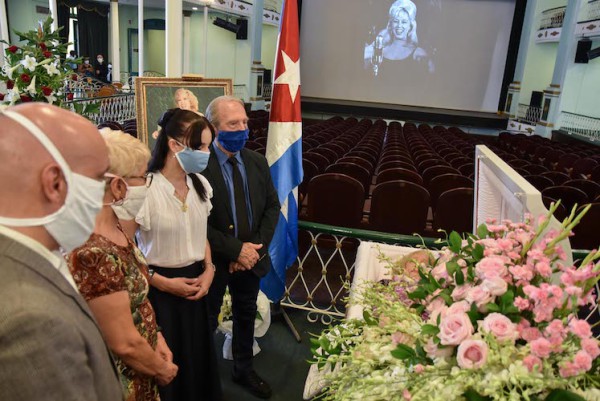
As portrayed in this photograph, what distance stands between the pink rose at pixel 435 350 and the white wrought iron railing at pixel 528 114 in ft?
59.2

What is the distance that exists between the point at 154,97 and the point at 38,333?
2.64 m

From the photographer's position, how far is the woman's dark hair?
2.08 meters

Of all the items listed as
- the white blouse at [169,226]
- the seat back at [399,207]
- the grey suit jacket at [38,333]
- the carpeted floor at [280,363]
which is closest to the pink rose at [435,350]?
the grey suit jacket at [38,333]

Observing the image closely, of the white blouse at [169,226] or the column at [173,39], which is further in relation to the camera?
the column at [173,39]

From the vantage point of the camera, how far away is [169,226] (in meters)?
2.07

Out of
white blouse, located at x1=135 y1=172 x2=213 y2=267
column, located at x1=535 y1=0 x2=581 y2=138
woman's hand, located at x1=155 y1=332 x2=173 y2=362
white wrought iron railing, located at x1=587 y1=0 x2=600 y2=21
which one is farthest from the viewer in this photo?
column, located at x1=535 y1=0 x2=581 y2=138

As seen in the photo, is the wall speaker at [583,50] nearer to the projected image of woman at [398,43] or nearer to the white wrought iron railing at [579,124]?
the white wrought iron railing at [579,124]

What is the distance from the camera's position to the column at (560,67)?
15.0 meters

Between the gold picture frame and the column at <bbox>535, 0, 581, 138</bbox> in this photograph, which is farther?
the column at <bbox>535, 0, 581, 138</bbox>

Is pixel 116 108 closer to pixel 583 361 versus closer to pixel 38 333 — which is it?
pixel 38 333

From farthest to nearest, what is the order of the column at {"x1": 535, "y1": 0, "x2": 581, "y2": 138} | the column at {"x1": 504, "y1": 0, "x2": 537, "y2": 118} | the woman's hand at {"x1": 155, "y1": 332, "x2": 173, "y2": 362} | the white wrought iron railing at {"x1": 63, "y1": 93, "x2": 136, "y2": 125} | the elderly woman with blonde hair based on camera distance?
the column at {"x1": 504, "y1": 0, "x2": 537, "y2": 118} → the column at {"x1": 535, "y1": 0, "x2": 581, "y2": 138} → the white wrought iron railing at {"x1": 63, "y1": 93, "x2": 136, "y2": 125} → the woman's hand at {"x1": 155, "y1": 332, "x2": 173, "y2": 362} → the elderly woman with blonde hair

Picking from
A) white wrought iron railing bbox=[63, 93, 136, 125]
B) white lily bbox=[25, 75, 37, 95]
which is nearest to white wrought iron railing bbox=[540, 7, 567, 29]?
white wrought iron railing bbox=[63, 93, 136, 125]

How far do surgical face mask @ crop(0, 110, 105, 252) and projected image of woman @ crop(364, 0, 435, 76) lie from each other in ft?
62.8

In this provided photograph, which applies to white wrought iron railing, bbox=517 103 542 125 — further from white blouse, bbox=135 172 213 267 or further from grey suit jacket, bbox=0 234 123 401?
grey suit jacket, bbox=0 234 123 401
